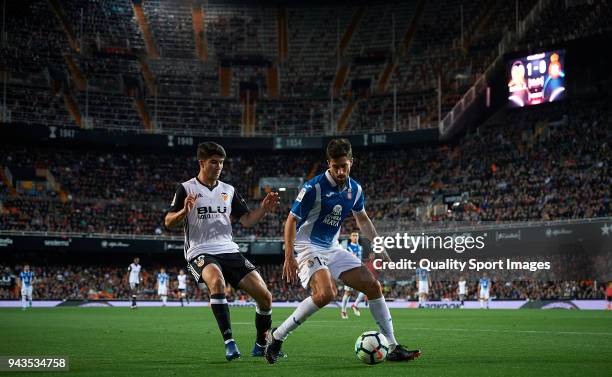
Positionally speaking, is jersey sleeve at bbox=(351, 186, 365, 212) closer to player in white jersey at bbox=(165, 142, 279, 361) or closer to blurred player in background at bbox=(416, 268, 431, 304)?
player in white jersey at bbox=(165, 142, 279, 361)

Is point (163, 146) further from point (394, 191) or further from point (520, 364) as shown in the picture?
point (520, 364)

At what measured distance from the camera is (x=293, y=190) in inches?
2271

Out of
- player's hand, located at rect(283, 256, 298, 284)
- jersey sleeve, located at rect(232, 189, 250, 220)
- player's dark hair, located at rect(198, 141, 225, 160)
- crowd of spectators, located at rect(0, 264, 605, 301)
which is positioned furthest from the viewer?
crowd of spectators, located at rect(0, 264, 605, 301)

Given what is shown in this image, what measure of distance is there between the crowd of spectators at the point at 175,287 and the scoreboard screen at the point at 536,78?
11483 mm

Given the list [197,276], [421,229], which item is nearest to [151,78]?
[421,229]

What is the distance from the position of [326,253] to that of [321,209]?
1.79 ft

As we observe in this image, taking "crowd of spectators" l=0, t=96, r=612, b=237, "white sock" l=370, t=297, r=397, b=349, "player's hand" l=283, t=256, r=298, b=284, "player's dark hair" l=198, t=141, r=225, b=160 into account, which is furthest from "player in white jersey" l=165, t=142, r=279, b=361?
"crowd of spectators" l=0, t=96, r=612, b=237

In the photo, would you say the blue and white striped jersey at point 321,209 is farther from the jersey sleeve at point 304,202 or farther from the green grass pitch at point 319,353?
the green grass pitch at point 319,353

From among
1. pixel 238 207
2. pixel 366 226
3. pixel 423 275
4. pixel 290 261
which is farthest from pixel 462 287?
pixel 290 261

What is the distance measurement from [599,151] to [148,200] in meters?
31.4

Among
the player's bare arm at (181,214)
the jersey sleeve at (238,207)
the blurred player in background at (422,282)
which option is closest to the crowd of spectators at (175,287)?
the blurred player in background at (422,282)

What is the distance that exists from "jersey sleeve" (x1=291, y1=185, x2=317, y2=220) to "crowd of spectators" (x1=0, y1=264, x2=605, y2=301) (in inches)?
1171

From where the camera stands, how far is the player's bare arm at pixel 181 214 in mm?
9234

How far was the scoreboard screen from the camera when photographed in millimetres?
43312
